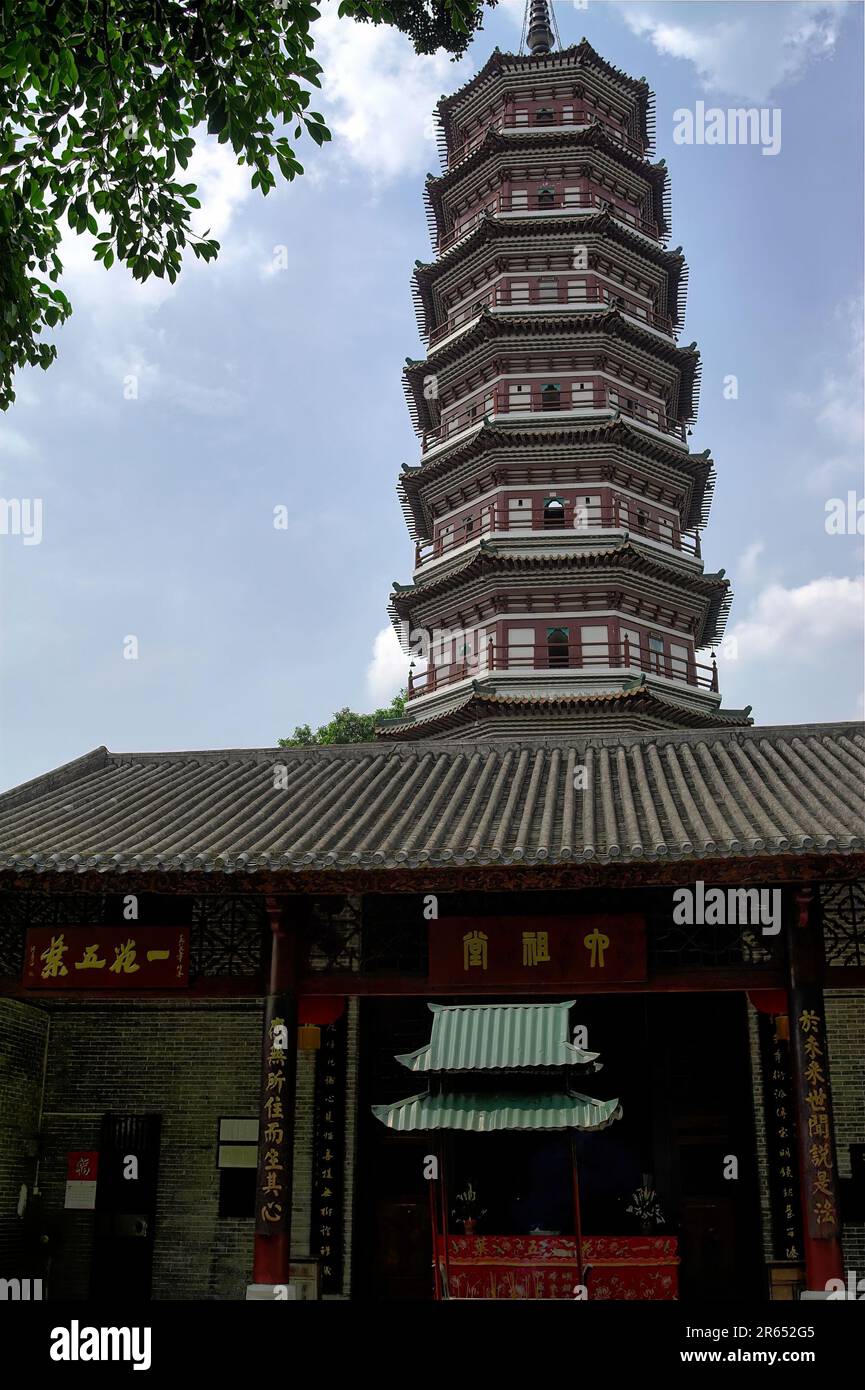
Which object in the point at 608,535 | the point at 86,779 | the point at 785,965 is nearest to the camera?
the point at 785,965

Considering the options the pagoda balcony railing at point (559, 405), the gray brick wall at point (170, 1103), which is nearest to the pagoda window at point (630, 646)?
the pagoda balcony railing at point (559, 405)

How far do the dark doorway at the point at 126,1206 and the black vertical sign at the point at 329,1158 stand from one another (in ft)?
5.84

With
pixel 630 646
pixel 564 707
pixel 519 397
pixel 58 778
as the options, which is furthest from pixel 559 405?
pixel 58 778

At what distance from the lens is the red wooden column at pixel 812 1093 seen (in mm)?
8406

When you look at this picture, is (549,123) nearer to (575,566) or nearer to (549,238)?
(549,238)

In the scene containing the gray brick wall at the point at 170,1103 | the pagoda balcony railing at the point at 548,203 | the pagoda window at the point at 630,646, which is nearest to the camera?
the gray brick wall at the point at 170,1103

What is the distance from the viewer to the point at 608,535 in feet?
72.0

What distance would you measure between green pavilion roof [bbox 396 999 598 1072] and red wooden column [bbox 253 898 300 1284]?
100cm

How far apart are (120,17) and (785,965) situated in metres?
8.22

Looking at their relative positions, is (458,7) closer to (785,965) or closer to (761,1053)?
(785,965)

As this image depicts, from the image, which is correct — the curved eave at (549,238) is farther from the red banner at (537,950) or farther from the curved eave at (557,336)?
the red banner at (537,950)

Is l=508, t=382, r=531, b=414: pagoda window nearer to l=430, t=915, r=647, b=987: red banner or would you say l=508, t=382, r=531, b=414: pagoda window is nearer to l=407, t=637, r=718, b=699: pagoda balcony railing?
l=407, t=637, r=718, b=699: pagoda balcony railing

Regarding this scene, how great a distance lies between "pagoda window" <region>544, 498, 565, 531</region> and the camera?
2258cm
